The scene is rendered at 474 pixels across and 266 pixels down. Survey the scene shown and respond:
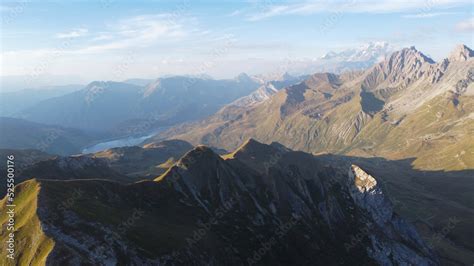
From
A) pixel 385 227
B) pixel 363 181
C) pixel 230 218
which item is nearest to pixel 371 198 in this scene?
pixel 363 181

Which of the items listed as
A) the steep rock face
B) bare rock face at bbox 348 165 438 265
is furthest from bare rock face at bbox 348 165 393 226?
the steep rock face

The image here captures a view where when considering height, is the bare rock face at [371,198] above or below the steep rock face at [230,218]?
below

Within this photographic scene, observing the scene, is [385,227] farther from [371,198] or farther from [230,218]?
[230,218]

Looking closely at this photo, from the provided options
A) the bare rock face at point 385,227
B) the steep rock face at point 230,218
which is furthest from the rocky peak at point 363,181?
the steep rock face at point 230,218

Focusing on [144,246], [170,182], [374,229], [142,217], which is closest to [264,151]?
→ [374,229]

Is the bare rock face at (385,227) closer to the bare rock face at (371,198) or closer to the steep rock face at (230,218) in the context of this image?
the bare rock face at (371,198)

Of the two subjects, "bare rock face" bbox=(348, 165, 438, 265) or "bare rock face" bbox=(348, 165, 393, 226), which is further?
"bare rock face" bbox=(348, 165, 393, 226)

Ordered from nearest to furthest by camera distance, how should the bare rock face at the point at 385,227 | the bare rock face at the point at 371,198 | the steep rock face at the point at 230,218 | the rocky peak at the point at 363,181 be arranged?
the steep rock face at the point at 230,218, the bare rock face at the point at 385,227, the bare rock face at the point at 371,198, the rocky peak at the point at 363,181

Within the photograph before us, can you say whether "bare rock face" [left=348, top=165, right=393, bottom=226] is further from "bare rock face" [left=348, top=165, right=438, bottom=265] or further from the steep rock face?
the steep rock face

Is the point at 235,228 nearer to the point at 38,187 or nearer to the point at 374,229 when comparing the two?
the point at 38,187
